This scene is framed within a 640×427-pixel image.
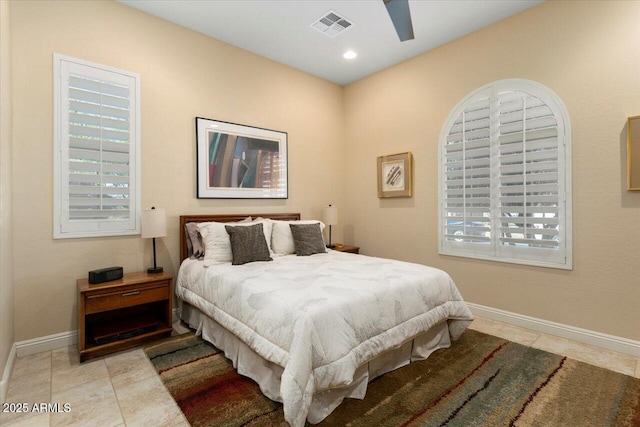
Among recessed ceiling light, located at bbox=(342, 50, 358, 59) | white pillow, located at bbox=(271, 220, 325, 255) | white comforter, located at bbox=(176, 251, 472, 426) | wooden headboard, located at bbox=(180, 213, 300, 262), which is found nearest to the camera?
white comforter, located at bbox=(176, 251, 472, 426)

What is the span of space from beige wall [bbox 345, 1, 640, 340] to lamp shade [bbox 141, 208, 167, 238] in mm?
2910

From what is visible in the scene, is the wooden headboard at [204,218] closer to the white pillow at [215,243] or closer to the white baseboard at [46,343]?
the white pillow at [215,243]

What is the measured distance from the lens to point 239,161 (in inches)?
151

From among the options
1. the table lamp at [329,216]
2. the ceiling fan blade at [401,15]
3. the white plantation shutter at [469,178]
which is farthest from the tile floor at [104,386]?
the ceiling fan blade at [401,15]

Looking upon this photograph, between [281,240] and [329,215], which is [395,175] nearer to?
[329,215]

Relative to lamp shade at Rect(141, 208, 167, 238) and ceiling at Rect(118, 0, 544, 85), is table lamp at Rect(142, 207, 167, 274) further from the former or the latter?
ceiling at Rect(118, 0, 544, 85)

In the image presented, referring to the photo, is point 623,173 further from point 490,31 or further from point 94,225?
point 94,225

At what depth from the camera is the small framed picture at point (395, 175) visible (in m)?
4.10

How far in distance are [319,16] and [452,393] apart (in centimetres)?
350

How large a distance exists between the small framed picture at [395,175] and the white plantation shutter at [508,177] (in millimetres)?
438

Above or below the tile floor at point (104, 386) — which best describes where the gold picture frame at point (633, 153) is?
above

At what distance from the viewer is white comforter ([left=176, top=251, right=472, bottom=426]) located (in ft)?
5.49

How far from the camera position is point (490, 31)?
3.38m

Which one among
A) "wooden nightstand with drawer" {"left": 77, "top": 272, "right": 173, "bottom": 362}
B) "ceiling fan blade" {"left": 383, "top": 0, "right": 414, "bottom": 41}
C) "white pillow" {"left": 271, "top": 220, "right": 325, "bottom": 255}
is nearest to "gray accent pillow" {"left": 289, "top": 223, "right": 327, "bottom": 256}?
"white pillow" {"left": 271, "top": 220, "right": 325, "bottom": 255}
